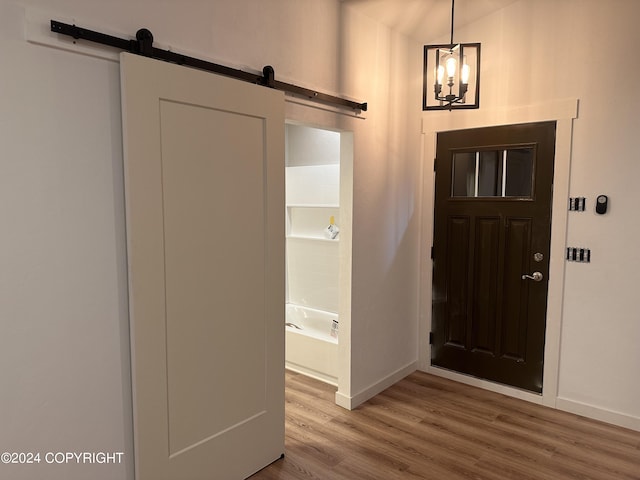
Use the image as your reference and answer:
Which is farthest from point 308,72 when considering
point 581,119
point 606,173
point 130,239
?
point 606,173

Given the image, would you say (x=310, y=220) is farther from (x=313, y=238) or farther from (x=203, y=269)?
(x=203, y=269)

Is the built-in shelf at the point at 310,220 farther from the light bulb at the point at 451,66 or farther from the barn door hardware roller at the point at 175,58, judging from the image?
the light bulb at the point at 451,66

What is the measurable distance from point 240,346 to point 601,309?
2.43 meters

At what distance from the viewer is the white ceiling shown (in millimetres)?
3080

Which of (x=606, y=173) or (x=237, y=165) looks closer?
(x=237, y=165)

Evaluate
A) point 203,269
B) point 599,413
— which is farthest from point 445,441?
point 203,269

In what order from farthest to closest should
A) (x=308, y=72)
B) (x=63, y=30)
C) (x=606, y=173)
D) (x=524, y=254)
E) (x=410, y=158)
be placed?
(x=410, y=158), (x=524, y=254), (x=606, y=173), (x=308, y=72), (x=63, y=30)

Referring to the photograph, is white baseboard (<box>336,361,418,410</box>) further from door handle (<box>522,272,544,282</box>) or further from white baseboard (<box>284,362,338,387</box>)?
door handle (<box>522,272,544,282</box>)

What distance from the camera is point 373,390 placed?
350 centimetres

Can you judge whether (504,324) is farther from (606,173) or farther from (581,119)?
(581,119)

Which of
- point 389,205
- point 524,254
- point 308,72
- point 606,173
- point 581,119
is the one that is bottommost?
point 524,254

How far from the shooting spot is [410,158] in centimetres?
372

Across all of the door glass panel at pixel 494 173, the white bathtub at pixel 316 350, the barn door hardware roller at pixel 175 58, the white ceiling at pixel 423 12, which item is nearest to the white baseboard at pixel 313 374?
the white bathtub at pixel 316 350

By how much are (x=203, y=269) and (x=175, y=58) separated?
0.99 m
